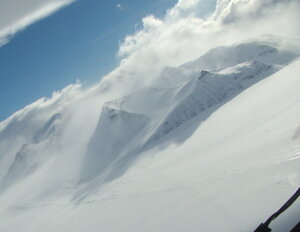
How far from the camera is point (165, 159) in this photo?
121 meters

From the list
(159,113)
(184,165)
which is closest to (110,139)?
(159,113)

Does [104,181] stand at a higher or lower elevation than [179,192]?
higher

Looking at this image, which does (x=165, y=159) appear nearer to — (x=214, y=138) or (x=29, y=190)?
(x=214, y=138)

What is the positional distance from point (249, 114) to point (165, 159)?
26407 mm

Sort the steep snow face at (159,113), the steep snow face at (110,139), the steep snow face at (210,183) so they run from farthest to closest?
1. the steep snow face at (110,139)
2. the steep snow face at (159,113)
3. the steep snow face at (210,183)

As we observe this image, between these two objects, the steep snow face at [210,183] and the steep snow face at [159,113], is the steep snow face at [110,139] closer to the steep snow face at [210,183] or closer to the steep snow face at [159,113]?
the steep snow face at [159,113]

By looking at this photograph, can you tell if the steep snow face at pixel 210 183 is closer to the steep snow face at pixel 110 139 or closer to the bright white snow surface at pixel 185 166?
the bright white snow surface at pixel 185 166

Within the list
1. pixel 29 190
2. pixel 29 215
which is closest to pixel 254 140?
pixel 29 215

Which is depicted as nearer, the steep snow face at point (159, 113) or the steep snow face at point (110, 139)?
the steep snow face at point (159, 113)

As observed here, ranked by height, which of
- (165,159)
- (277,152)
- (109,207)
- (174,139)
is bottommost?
(277,152)

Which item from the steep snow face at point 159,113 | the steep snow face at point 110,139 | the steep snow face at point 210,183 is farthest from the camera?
the steep snow face at point 110,139

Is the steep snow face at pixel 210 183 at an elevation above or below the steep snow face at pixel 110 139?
below

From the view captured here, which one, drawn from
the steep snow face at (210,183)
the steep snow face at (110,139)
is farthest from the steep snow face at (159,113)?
the steep snow face at (210,183)

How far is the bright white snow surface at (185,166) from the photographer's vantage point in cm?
4603
